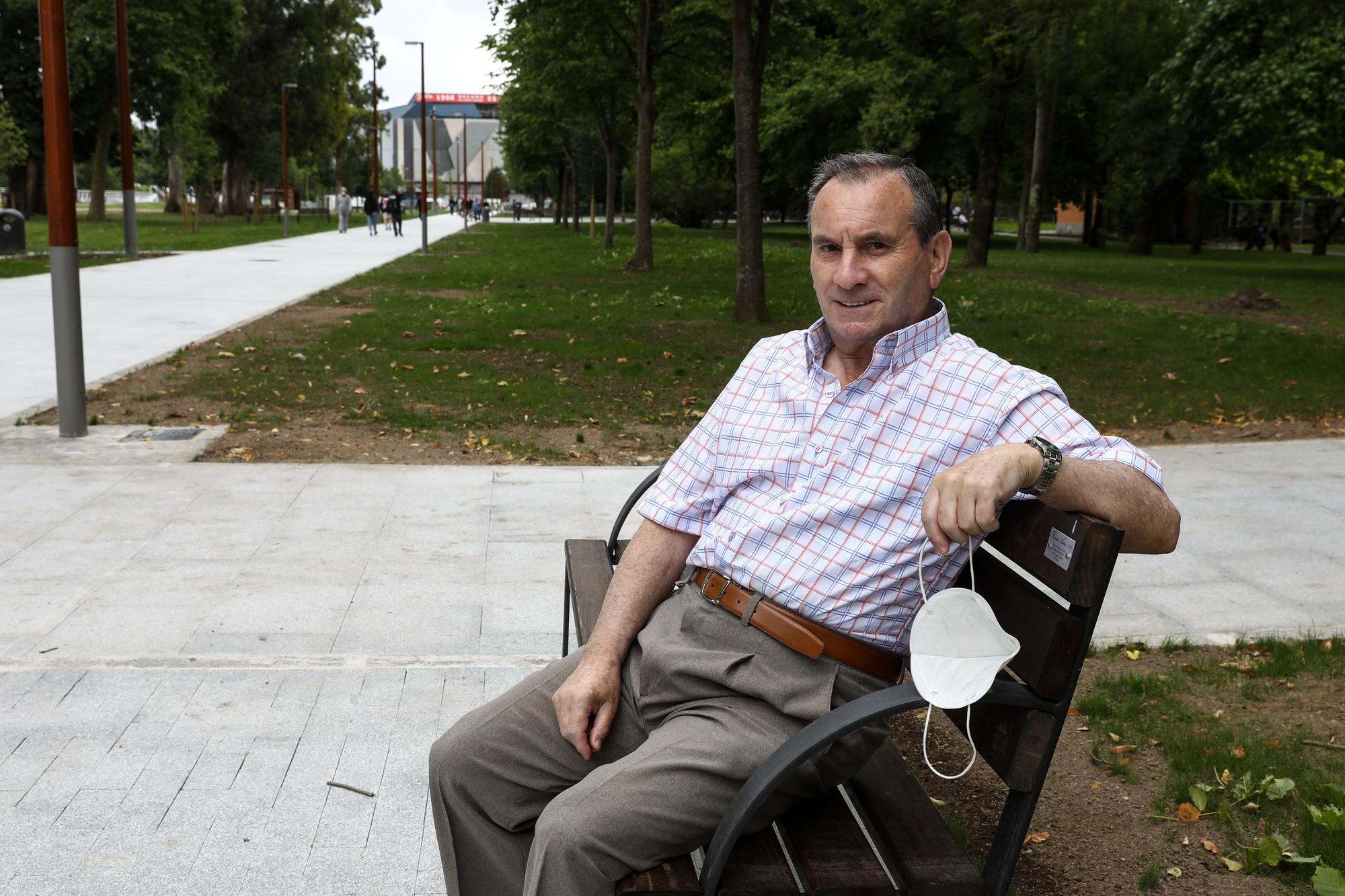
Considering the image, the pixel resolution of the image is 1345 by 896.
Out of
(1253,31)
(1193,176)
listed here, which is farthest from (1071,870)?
(1193,176)

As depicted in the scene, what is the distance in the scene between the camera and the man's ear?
2.65 metres

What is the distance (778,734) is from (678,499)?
2.14 feet

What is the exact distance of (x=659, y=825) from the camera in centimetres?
218

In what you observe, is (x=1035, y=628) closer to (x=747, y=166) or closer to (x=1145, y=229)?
(x=747, y=166)

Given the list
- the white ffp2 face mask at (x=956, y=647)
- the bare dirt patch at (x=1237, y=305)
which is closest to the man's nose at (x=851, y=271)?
the white ffp2 face mask at (x=956, y=647)

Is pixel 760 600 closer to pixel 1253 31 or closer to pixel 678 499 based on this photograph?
pixel 678 499

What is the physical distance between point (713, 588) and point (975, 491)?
0.67 metres

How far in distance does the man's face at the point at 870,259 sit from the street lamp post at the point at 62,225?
20.7 ft

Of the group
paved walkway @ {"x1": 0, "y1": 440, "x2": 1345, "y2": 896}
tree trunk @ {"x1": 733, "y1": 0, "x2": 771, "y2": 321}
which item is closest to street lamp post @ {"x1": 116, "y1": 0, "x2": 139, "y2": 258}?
tree trunk @ {"x1": 733, "y1": 0, "x2": 771, "y2": 321}

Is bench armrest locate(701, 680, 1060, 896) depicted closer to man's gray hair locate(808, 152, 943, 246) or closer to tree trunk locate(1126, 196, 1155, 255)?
man's gray hair locate(808, 152, 943, 246)

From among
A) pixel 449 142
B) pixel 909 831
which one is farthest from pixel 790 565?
pixel 449 142

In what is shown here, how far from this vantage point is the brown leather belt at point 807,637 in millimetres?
2396

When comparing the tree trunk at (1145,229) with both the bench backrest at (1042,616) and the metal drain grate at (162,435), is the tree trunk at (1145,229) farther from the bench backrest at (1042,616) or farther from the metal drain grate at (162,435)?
the bench backrest at (1042,616)

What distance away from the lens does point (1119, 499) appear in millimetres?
2242
